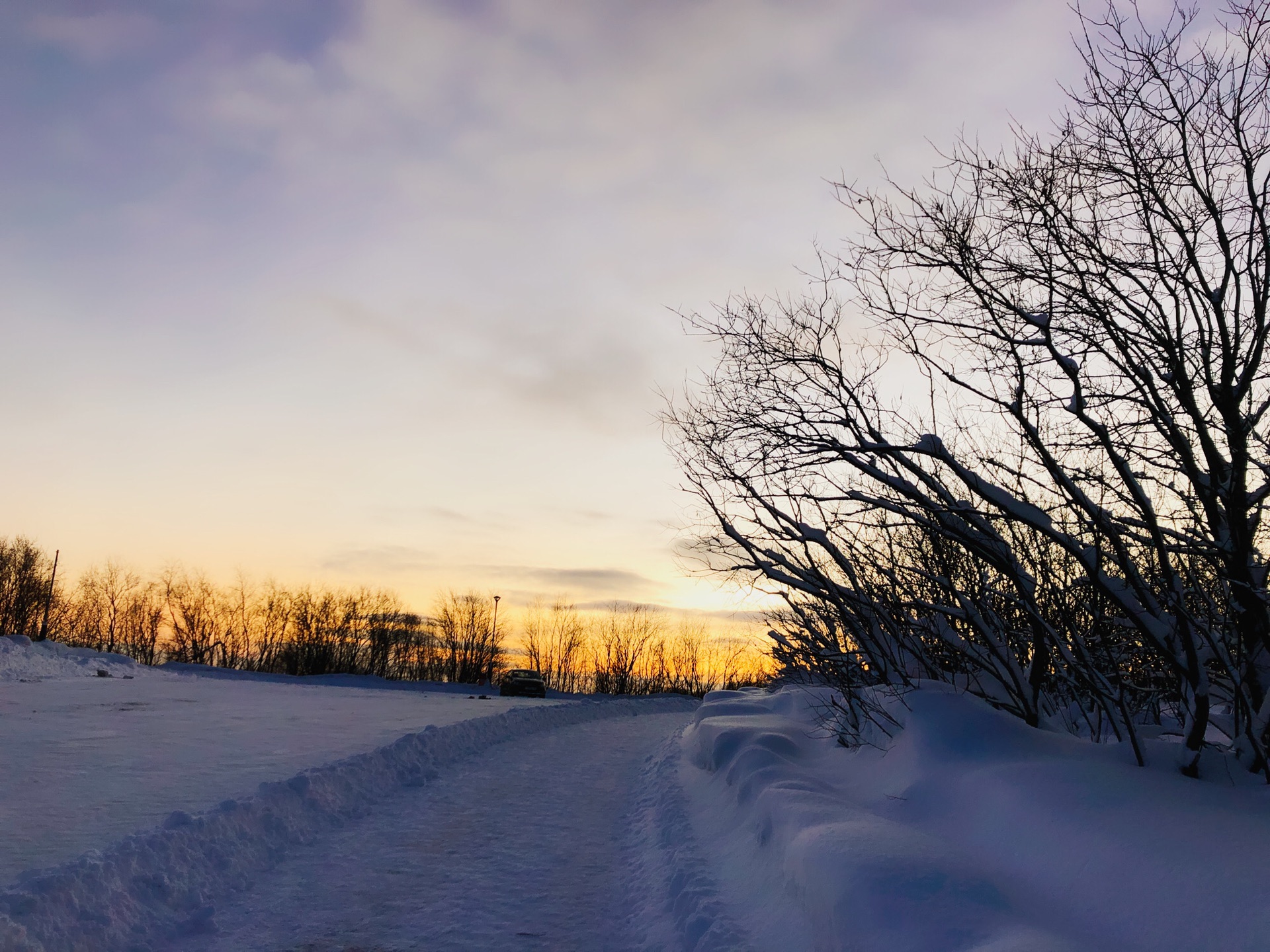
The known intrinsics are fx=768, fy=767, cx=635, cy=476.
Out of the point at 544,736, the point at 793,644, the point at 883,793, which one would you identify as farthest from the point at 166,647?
the point at 883,793

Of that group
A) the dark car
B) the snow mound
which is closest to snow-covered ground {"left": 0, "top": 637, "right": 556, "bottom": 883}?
the snow mound

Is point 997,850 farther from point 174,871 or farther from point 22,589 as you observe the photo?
point 22,589

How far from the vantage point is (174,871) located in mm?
6035

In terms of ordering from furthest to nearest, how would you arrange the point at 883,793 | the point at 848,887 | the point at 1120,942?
1. the point at 883,793
2. the point at 848,887
3. the point at 1120,942

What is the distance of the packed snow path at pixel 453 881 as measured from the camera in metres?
5.37

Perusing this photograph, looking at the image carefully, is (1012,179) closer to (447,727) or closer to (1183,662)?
(1183,662)

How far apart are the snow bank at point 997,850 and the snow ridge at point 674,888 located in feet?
0.70

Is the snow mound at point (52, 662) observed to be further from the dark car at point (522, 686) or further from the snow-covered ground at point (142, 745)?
the dark car at point (522, 686)

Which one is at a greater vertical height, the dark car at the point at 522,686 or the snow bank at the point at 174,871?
the snow bank at the point at 174,871

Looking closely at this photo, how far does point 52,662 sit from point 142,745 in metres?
26.8

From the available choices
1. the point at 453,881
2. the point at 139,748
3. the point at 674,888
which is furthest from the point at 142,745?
the point at 674,888

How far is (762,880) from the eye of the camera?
611cm

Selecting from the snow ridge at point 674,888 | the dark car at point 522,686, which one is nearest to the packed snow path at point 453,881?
the snow ridge at point 674,888

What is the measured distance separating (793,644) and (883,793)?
8795mm
